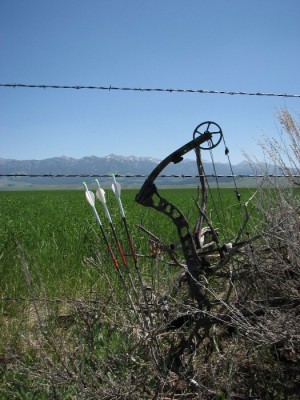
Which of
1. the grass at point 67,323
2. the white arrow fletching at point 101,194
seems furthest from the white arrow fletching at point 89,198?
the grass at point 67,323

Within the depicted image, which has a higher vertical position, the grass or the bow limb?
the bow limb

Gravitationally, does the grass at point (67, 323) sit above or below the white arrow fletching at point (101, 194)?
below

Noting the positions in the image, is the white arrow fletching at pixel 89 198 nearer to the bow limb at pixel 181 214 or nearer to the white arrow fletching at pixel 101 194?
the white arrow fletching at pixel 101 194

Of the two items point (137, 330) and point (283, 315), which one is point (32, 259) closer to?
point (137, 330)

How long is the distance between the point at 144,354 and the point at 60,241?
547 cm

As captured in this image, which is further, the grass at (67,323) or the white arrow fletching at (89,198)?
the white arrow fletching at (89,198)

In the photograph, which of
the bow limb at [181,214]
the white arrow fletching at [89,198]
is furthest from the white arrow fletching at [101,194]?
the bow limb at [181,214]

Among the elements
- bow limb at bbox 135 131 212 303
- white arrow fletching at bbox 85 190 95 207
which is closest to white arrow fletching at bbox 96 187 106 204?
white arrow fletching at bbox 85 190 95 207

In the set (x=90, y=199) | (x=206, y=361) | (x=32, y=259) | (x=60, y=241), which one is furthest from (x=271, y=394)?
(x=60, y=241)

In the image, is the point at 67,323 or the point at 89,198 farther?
the point at 67,323

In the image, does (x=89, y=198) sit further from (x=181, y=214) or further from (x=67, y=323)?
(x=67, y=323)

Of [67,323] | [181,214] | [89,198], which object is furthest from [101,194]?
[67,323]

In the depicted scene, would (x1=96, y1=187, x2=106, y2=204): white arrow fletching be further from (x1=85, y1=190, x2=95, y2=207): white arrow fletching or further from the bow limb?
the bow limb

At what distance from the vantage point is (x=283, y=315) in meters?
2.27
